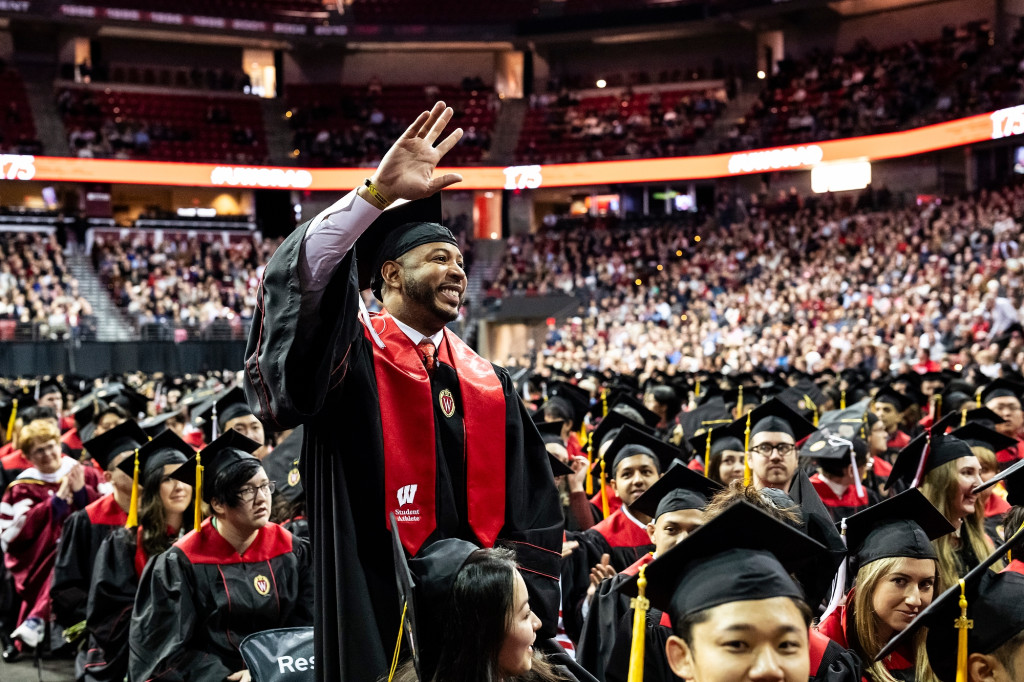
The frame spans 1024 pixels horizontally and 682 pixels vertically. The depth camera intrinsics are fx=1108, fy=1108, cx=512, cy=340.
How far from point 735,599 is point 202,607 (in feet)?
10.5

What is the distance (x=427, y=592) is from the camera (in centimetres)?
259

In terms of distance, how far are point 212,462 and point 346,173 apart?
2825 centimetres

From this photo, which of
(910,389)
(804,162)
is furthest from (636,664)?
(804,162)

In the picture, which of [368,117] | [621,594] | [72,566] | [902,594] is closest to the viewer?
[902,594]

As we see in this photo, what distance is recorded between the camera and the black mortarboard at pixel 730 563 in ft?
7.55

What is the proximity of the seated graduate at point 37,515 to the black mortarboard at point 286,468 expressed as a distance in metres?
1.37

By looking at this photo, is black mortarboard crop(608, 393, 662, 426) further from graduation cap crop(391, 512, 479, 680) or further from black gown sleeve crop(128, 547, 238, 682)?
graduation cap crop(391, 512, 479, 680)

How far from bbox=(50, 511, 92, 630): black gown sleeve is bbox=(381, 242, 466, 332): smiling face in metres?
4.26

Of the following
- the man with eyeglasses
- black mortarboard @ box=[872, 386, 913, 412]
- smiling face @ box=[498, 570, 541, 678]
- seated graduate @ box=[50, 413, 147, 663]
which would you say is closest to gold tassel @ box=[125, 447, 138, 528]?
seated graduate @ box=[50, 413, 147, 663]

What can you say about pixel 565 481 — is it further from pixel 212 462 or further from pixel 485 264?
pixel 485 264

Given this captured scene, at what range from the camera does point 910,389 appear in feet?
36.8

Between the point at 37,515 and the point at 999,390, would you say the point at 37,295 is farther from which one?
the point at 999,390

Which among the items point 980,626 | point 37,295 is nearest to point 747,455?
point 980,626

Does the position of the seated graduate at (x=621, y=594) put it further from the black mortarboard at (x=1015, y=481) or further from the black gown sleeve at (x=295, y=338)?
the black gown sleeve at (x=295, y=338)
